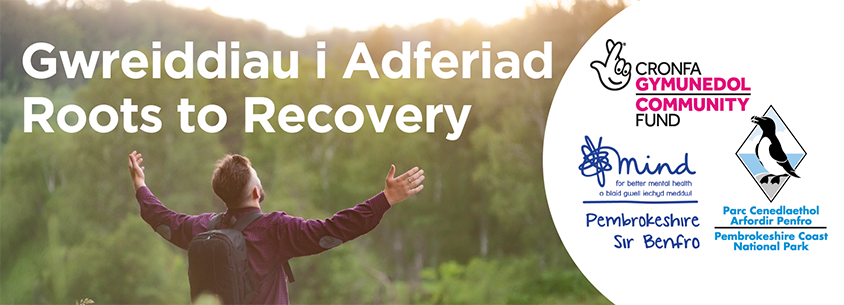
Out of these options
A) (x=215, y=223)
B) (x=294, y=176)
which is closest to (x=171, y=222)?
(x=215, y=223)

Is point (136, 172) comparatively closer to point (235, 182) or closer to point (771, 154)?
point (235, 182)

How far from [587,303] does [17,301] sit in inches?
267

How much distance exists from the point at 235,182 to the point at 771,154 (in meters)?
4.54

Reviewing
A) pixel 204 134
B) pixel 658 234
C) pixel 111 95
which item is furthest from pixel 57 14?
pixel 658 234

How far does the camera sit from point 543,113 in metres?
7.32

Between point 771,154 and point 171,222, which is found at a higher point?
point 771,154

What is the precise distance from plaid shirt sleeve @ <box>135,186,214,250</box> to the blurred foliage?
15.3ft

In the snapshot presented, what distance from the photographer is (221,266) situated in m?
2.08

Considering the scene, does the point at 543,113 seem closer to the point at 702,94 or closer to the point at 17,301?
the point at 702,94

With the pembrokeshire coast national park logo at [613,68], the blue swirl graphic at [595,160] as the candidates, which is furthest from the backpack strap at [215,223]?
the pembrokeshire coast national park logo at [613,68]

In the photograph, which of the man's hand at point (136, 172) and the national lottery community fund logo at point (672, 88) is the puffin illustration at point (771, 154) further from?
the man's hand at point (136, 172)

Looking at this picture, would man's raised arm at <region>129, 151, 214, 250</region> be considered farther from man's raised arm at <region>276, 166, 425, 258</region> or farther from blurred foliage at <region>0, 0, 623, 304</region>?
blurred foliage at <region>0, 0, 623, 304</region>

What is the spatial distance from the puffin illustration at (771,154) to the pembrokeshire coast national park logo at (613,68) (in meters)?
1.07

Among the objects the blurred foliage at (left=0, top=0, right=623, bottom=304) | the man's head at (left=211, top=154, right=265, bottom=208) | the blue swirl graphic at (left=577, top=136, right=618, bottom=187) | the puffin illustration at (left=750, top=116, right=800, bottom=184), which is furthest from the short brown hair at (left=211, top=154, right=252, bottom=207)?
the blurred foliage at (left=0, top=0, right=623, bottom=304)
